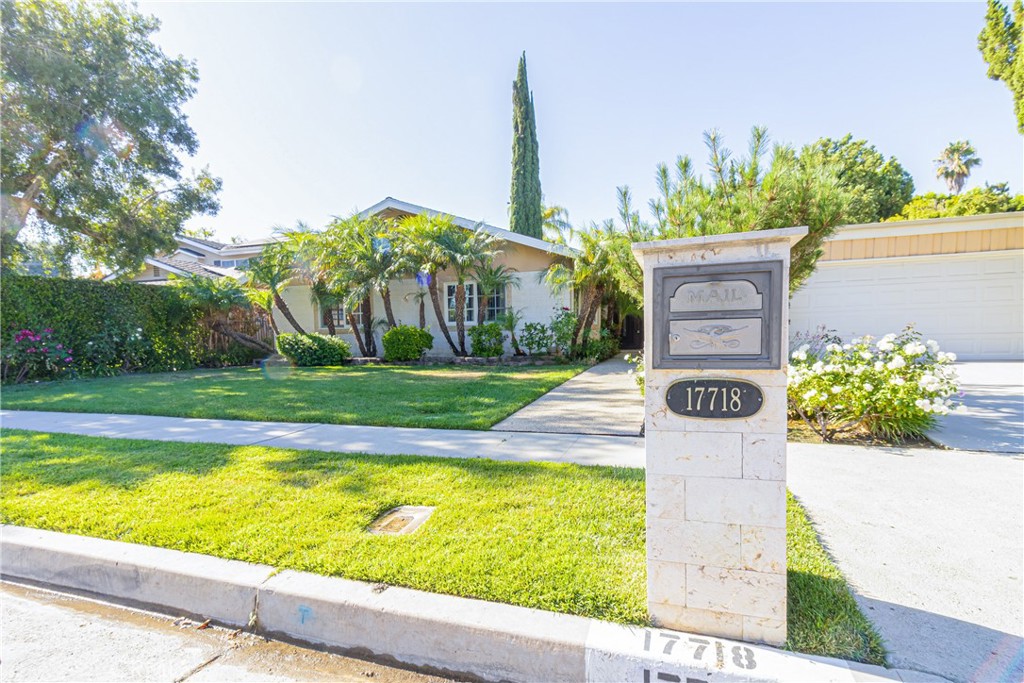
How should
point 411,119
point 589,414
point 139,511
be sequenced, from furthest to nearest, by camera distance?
point 411,119
point 589,414
point 139,511

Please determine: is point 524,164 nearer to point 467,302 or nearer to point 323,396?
point 467,302

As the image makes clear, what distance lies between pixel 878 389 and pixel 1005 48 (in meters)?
8.37

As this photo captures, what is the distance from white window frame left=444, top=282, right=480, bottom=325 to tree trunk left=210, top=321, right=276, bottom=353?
6.52m

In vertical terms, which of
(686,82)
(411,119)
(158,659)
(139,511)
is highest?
(411,119)

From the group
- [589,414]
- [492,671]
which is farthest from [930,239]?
[492,671]

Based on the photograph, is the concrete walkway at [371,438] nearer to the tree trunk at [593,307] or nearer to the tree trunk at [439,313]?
the tree trunk at [439,313]

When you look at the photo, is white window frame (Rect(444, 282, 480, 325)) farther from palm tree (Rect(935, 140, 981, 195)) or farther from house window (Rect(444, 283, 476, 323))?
palm tree (Rect(935, 140, 981, 195))

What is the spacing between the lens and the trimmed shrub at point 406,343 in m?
12.8

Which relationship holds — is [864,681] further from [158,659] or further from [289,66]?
[289,66]

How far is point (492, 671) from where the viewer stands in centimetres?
179

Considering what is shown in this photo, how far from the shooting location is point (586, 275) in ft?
36.3

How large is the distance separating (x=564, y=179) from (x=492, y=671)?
71.7ft

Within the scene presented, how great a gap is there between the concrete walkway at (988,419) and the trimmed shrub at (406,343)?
1075cm

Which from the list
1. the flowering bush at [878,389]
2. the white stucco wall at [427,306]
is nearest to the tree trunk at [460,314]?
the white stucco wall at [427,306]
